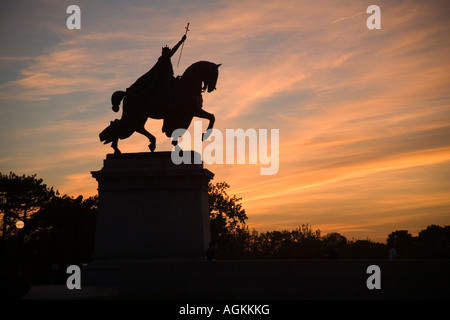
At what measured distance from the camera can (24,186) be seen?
7131 cm

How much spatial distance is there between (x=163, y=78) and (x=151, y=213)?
19.4 ft

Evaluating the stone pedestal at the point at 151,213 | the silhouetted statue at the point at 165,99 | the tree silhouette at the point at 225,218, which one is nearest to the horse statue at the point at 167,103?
the silhouetted statue at the point at 165,99

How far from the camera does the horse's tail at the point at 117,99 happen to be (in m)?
29.4

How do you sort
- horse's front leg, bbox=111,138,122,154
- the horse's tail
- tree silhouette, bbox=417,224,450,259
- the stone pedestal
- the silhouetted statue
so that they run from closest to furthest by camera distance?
the stone pedestal → the silhouetted statue → horse's front leg, bbox=111,138,122,154 → the horse's tail → tree silhouette, bbox=417,224,450,259

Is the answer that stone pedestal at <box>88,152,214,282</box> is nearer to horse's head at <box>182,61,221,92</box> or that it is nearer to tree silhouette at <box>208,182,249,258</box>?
horse's head at <box>182,61,221,92</box>

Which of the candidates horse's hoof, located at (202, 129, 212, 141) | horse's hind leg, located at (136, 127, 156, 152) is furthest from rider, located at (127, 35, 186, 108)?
horse's hoof, located at (202, 129, 212, 141)

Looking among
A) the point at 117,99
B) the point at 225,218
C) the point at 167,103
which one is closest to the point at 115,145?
the point at 117,99

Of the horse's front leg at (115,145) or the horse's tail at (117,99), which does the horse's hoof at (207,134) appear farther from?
the horse's tail at (117,99)

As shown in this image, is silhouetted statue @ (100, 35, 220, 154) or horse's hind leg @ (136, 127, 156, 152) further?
horse's hind leg @ (136, 127, 156, 152)

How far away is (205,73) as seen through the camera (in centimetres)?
2786

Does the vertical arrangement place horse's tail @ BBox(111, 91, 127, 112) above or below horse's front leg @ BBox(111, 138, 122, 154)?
above

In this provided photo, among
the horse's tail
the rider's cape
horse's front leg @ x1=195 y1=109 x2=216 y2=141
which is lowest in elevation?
horse's front leg @ x1=195 y1=109 x2=216 y2=141

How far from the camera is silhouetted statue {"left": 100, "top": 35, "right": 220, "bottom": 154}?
2788 centimetres
